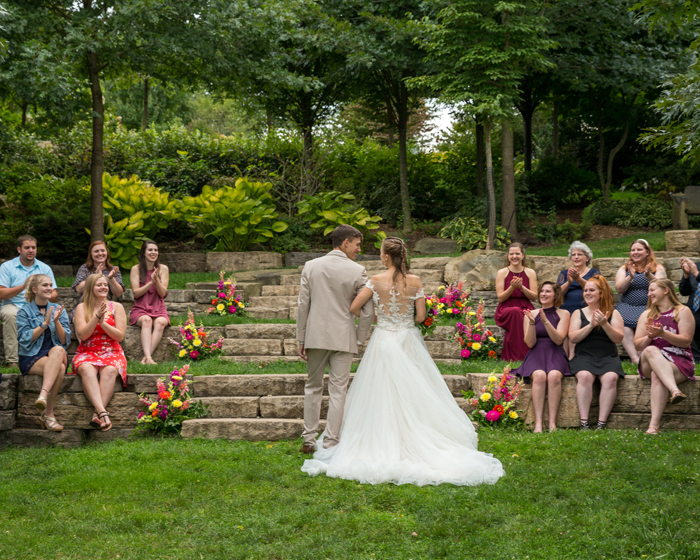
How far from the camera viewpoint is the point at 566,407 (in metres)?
5.44

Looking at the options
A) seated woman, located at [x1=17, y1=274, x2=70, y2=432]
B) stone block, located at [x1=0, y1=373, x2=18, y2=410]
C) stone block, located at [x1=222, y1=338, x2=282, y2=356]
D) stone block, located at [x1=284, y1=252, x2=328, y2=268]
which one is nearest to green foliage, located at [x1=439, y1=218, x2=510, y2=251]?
stone block, located at [x1=284, y1=252, x2=328, y2=268]

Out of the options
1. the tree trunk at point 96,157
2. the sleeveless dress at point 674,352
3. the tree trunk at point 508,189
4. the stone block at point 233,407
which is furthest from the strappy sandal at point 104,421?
the tree trunk at point 508,189

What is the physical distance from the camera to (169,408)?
17.9 ft

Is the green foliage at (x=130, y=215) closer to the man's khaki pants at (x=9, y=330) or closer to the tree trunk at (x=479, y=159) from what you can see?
the man's khaki pants at (x=9, y=330)

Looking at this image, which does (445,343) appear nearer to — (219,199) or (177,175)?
(219,199)

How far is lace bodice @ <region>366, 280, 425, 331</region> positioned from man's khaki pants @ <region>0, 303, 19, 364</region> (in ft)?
13.1

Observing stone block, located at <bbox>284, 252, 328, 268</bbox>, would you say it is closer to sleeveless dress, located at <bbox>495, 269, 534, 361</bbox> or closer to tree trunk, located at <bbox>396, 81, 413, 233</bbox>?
tree trunk, located at <bbox>396, 81, 413, 233</bbox>

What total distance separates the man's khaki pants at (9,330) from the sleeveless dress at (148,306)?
116 cm

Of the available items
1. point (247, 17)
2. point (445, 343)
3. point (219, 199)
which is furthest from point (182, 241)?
point (445, 343)

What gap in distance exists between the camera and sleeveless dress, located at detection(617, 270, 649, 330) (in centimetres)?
650

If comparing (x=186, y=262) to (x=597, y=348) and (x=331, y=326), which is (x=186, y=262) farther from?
(x=597, y=348)

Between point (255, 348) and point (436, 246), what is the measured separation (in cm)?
627

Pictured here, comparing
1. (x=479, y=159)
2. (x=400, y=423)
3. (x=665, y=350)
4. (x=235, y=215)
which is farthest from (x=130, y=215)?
(x=665, y=350)

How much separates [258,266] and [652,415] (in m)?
7.45
